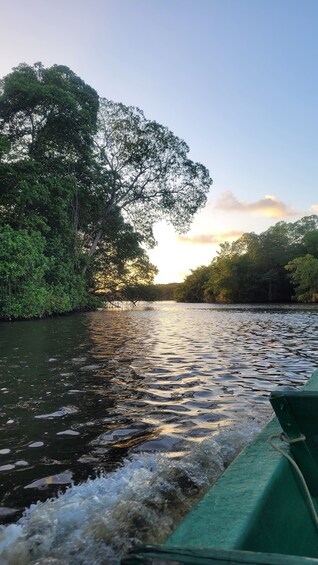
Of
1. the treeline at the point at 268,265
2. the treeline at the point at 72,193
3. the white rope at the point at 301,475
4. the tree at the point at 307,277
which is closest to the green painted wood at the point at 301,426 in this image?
the white rope at the point at 301,475

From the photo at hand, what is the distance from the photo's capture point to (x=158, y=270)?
4103 cm

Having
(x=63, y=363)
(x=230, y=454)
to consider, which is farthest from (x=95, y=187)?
(x=230, y=454)

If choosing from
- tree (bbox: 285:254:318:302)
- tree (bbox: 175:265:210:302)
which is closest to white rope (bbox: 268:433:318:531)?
tree (bbox: 285:254:318:302)

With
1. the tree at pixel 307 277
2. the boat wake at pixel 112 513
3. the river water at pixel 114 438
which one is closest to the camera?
the boat wake at pixel 112 513

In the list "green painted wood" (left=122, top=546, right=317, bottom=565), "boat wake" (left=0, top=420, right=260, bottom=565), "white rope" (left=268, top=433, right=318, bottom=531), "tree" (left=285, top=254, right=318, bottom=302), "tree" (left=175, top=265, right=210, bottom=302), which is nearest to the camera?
"green painted wood" (left=122, top=546, right=317, bottom=565)

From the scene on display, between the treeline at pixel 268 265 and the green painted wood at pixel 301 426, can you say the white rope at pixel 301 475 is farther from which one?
the treeline at pixel 268 265

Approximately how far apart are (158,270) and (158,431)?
36516 millimetres

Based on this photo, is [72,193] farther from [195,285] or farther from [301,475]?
[195,285]

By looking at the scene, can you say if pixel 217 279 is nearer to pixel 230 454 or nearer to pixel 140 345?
pixel 140 345

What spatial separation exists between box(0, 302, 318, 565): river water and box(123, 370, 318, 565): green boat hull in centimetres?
102

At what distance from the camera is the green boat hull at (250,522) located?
3.08 ft

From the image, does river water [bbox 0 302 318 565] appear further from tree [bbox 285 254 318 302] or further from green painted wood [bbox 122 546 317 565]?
tree [bbox 285 254 318 302]

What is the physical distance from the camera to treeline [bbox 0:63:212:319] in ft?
78.2

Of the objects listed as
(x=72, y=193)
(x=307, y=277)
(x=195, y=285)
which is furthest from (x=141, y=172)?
(x=195, y=285)
